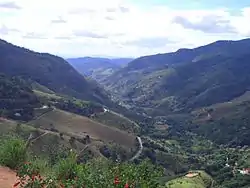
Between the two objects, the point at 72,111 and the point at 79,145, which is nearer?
the point at 79,145

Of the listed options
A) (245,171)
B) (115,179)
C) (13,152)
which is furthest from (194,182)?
(115,179)

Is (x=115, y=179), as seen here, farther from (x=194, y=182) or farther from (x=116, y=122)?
(x=116, y=122)

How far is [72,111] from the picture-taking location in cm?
18688

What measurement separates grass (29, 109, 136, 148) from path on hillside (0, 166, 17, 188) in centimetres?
12554

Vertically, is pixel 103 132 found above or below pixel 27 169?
below

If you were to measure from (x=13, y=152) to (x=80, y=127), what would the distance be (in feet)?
457

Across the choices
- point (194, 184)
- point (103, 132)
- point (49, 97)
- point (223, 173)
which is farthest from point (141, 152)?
point (49, 97)

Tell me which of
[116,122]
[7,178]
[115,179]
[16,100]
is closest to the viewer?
[115,179]

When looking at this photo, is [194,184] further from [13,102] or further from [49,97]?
[49,97]

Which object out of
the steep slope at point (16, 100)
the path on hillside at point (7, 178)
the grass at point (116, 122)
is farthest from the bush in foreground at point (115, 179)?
the grass at point (116, 122)

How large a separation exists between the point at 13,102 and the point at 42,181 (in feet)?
511

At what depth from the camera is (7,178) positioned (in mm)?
18641

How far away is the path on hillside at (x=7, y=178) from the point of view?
17.7 m

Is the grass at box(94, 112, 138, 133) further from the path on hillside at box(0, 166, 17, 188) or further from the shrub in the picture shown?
the path on hillside at box(0, 166, 17, 188)
